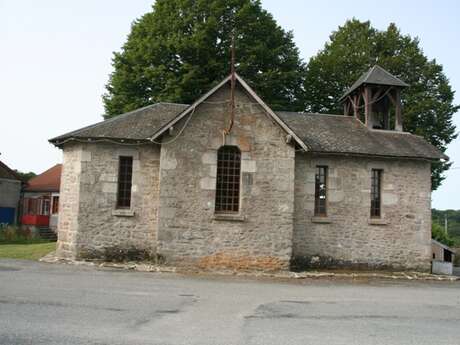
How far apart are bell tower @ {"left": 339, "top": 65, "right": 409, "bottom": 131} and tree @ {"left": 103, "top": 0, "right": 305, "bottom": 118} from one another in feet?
20.4

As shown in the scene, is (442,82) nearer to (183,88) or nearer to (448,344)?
(183,88)

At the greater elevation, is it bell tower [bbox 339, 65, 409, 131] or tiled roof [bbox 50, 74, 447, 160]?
bell tower [bbox 339, 65, 409, 131]

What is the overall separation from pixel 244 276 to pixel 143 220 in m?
4.28

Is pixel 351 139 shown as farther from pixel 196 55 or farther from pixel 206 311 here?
pixel 206 311

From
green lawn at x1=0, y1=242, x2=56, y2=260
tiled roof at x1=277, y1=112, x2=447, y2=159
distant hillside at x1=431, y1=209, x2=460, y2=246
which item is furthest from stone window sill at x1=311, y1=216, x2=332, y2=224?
distant hillside at x1=431, y1=209, x2=460, y2=246

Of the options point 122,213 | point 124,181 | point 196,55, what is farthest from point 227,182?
point 196,55

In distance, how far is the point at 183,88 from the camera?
25438 mm

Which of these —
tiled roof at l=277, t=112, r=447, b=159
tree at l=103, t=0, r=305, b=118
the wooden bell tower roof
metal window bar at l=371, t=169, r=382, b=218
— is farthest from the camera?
tree at l=103, t=0, r=305, b=118

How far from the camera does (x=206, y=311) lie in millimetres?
8703

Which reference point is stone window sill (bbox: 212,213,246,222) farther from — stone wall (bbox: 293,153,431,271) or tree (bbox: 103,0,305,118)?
tree (bbox: 103,0,305,118)

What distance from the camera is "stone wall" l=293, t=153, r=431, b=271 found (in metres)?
17.1

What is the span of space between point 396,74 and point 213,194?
19527 mm

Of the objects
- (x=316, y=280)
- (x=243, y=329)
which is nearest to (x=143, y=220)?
(x=316, y=280)

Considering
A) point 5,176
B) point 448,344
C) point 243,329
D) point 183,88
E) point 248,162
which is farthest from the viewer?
point 5,176
